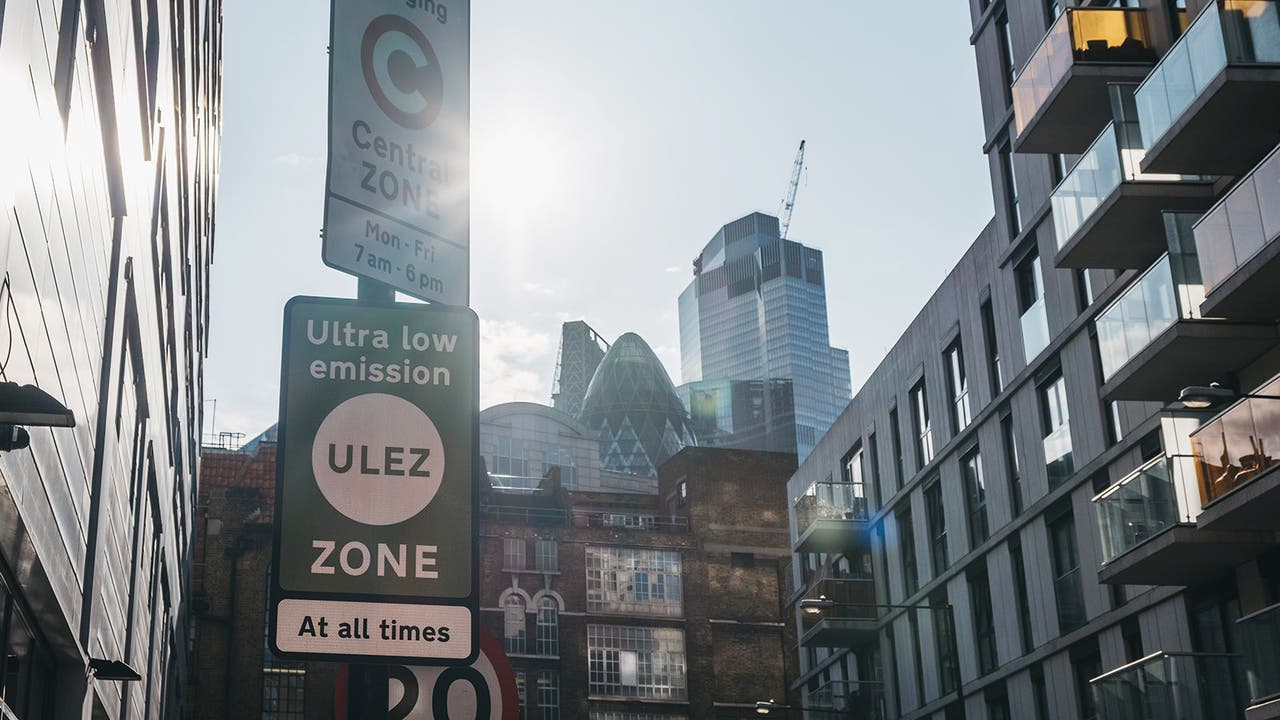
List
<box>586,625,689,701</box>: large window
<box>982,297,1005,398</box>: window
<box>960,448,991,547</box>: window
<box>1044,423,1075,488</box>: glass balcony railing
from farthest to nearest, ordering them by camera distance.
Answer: <box>586,625,689,701</box>: large window → <box>960,448,991,547</box>: window → <box>982,297,1005,398</box>: window → <box>1044,423,1075,488</box>: glass balcony railing

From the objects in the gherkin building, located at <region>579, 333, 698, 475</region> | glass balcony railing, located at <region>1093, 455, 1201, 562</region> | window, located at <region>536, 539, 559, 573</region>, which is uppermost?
the gherkin building, located at <region>579, 333, 698, 475</region>

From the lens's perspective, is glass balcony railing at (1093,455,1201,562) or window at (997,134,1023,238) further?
window at (997,134,1023,238)

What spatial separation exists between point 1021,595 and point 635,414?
381ft

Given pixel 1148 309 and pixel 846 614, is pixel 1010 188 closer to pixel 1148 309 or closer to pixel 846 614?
pixel 1148 309

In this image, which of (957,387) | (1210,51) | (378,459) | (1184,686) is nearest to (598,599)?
(957,387)

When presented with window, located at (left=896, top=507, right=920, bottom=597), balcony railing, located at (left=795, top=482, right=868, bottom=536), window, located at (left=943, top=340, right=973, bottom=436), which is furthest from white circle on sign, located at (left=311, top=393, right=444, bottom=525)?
balcony railing, located at (left=795, top=482, right=868, bottom=536)

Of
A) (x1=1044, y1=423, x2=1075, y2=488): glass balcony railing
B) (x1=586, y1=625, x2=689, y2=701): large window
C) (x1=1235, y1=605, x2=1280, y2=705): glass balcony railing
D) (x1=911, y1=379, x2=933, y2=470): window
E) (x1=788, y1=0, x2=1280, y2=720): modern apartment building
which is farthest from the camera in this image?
(x1=586, y1=625, x2=689, y2=701): large window

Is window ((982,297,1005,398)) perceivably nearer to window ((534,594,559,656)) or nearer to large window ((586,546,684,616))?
window ((534,594,559,656))

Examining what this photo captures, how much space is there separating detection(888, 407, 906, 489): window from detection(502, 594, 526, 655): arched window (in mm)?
35670

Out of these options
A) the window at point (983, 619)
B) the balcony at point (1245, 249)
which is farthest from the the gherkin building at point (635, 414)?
the balcony at point (1245, 249)

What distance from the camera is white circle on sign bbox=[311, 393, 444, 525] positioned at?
20.2 feet

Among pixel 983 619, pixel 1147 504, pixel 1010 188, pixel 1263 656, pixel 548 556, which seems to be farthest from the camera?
pixel 548 556

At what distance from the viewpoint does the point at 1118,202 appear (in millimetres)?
27109

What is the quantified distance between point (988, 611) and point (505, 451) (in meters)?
72.9
